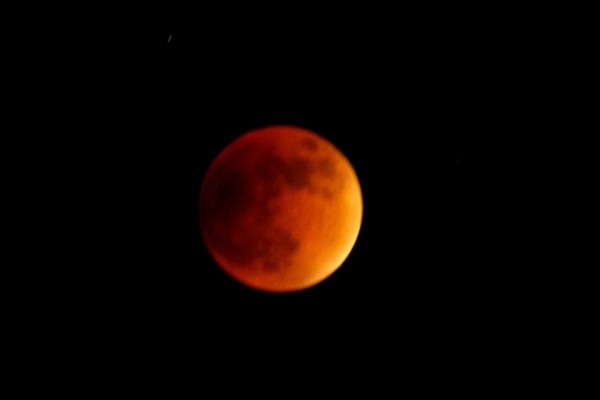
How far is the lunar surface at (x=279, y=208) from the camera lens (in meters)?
3.73

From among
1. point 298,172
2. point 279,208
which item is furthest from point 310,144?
point 279,208

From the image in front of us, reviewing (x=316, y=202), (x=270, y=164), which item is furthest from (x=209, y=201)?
(x=316, y=202)

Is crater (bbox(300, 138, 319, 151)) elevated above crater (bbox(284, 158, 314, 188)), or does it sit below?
above

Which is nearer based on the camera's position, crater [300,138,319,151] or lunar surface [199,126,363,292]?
lunar surface [199,126,363,292]

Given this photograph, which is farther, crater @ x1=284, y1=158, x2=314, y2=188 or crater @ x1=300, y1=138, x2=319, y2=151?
crater @ x1=300, y1=138, x2=319, y2=151

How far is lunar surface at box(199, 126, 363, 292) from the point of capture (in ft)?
12.2

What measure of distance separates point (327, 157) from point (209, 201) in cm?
120

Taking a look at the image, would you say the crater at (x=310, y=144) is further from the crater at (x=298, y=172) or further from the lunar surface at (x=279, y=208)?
the crater at (x=298, y=172)

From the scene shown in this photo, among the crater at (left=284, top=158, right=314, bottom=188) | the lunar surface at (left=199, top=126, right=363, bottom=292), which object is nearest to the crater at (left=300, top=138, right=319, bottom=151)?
the lunar surface at (left=199, top=126, right=363, bottom=292)

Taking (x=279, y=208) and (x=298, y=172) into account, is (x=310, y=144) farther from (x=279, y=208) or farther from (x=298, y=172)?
(x=279, y=208)

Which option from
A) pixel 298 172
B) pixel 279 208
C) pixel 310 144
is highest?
pixel 310 144

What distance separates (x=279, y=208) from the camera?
371cm

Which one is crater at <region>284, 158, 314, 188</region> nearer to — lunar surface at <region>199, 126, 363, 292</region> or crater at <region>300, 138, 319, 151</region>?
lunar surface at <region>199, 126, 363, 292</region>

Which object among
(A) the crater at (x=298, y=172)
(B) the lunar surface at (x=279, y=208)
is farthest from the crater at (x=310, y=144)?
(A) the crater at (x=298, y=172)
